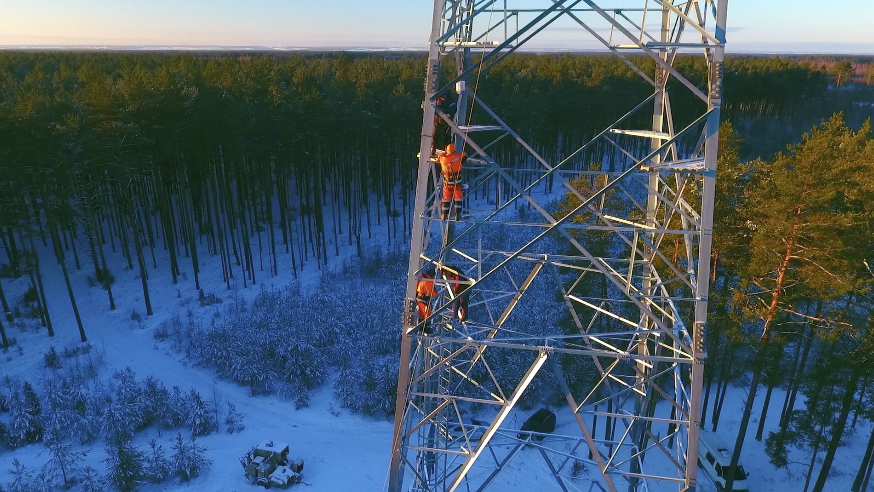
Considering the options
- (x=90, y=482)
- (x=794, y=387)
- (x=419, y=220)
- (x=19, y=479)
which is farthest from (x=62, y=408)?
(x=794, y=387)

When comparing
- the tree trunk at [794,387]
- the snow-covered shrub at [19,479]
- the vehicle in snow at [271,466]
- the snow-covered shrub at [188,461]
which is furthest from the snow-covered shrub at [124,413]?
the tree trunk at [794,387]

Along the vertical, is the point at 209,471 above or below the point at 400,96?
below

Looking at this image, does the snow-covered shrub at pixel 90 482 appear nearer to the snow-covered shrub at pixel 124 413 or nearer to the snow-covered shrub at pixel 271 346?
the snow-covered shrub at pixel 124 413

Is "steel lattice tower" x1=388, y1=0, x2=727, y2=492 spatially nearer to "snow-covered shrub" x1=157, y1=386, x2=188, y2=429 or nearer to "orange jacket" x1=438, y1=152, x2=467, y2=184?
"orange jacket" x1=438, y1=152, x2=467, y2=184

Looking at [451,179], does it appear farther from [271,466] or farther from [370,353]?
[370,353]

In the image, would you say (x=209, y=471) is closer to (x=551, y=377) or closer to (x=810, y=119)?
(x=551, y=377)

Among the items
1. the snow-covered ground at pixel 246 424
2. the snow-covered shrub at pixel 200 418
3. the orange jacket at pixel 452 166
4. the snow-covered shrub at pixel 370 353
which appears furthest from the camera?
the snow-covered shrub at pixel 370 353

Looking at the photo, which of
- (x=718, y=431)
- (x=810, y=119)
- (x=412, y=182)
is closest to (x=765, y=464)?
(x=718, y=431)

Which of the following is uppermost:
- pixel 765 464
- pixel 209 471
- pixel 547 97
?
pixel 547 97
